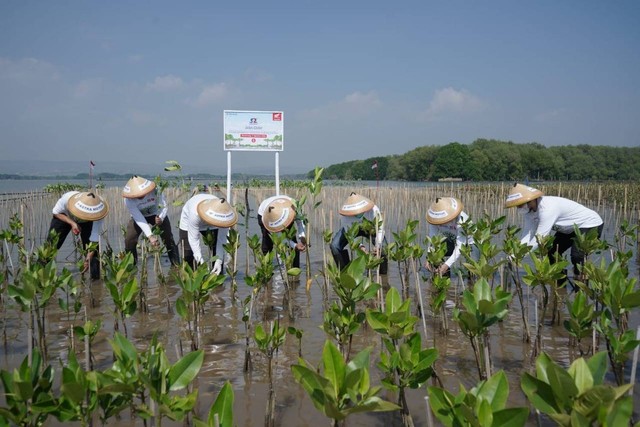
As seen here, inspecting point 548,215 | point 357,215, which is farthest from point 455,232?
point 357,215

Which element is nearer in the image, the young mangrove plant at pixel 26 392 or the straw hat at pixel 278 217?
the young mangrove plant at pixel 26 392

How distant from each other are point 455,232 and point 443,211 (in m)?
0.57

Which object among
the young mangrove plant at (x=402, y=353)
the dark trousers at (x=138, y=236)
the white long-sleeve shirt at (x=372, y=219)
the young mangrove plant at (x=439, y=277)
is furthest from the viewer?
the dark trousers at (x=138, y=236)

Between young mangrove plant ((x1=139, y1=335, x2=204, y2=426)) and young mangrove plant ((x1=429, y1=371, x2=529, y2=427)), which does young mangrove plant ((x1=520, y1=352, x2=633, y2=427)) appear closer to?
young mangrove plant ((x1=429, y1=371, x2=529, y2=427))

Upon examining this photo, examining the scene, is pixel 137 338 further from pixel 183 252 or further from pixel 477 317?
pixel 477 317

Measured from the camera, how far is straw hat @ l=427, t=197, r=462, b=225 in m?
5.51

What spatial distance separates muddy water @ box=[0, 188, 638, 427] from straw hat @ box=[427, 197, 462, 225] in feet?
3.23

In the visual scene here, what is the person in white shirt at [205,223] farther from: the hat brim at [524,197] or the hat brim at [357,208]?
A: the hat brim at [524,197]

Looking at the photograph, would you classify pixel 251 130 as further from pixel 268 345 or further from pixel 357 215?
pixel 268 345

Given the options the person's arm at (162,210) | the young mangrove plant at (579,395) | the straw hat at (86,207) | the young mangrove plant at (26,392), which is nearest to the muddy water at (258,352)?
the young mangrove plant at (26,392)

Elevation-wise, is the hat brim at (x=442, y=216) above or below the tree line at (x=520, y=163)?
below

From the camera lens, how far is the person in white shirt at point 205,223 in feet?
17.8

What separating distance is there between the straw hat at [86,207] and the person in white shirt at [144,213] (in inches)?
14.6

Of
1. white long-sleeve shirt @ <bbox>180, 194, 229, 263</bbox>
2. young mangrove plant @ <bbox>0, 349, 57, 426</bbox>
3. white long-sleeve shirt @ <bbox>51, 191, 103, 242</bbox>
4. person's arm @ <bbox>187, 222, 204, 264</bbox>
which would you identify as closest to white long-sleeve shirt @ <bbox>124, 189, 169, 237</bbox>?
white long-sleeve shirt @ <bbox>51, 191, 103, 242</bbox>
